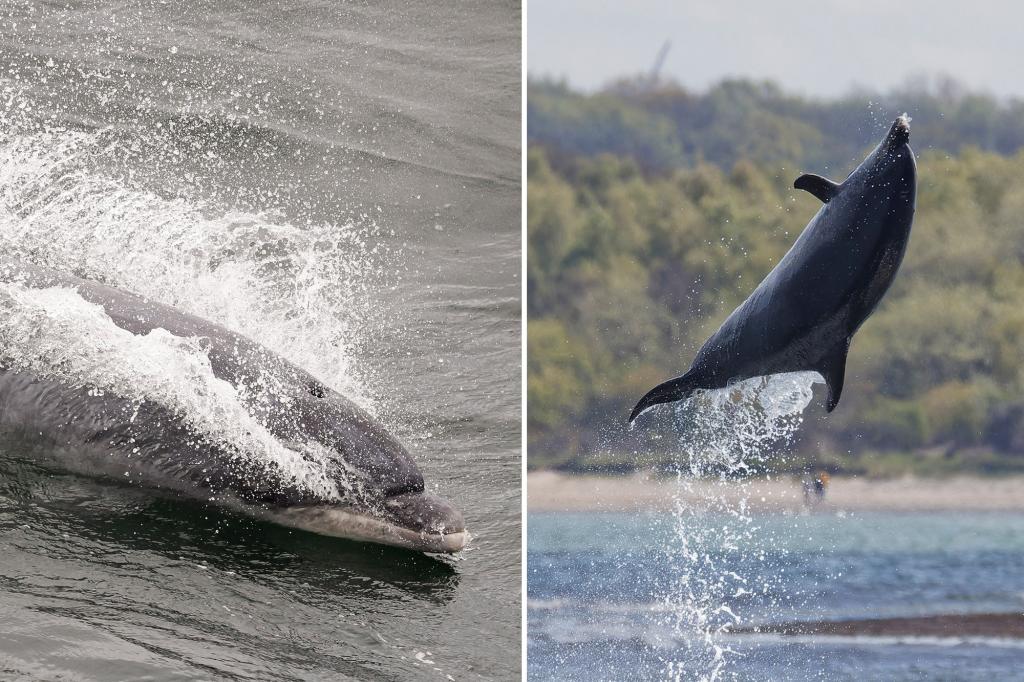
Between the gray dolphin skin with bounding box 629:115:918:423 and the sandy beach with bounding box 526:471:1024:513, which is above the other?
the gray dolphin skin with bounding box 629:115:918:423

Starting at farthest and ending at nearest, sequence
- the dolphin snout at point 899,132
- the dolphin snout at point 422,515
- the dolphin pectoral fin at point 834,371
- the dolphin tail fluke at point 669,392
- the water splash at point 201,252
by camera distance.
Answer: the water splash at point 201,252 < the dolphin snout at point 422,515 < the dolphin tail fluke at point 669,392 < the dolphin pectoral fin at point 834,371 < the dolphin snout at point 899,132

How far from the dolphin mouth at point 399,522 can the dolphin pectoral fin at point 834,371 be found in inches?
59.4

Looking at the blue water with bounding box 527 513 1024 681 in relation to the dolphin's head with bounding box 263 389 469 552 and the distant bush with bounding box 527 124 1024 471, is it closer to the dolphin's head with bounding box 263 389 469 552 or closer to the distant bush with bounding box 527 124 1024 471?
the distant bush with bounding box 527 124 1024 471

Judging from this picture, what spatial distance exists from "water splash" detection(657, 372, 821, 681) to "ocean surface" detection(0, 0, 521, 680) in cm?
99

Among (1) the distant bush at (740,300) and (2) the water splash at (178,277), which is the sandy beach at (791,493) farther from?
(2) the water splash at (178,277)

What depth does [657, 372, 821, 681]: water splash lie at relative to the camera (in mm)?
5105

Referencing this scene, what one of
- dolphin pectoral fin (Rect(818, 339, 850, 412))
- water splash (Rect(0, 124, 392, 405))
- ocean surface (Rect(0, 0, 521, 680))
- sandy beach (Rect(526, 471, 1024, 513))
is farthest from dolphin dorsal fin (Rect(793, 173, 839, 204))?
sandy beach (Rect(526, 471, 1024, 513))

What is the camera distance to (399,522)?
190 inches

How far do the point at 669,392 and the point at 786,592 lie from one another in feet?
28.1

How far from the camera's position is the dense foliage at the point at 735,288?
37.0 feet

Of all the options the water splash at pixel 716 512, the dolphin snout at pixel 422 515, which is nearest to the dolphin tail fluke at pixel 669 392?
the water splash at pixel 716 512

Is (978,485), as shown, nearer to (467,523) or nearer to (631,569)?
(631,569)

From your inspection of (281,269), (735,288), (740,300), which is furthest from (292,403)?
(735,288)

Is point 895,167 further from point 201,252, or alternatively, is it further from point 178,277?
point 201,252
